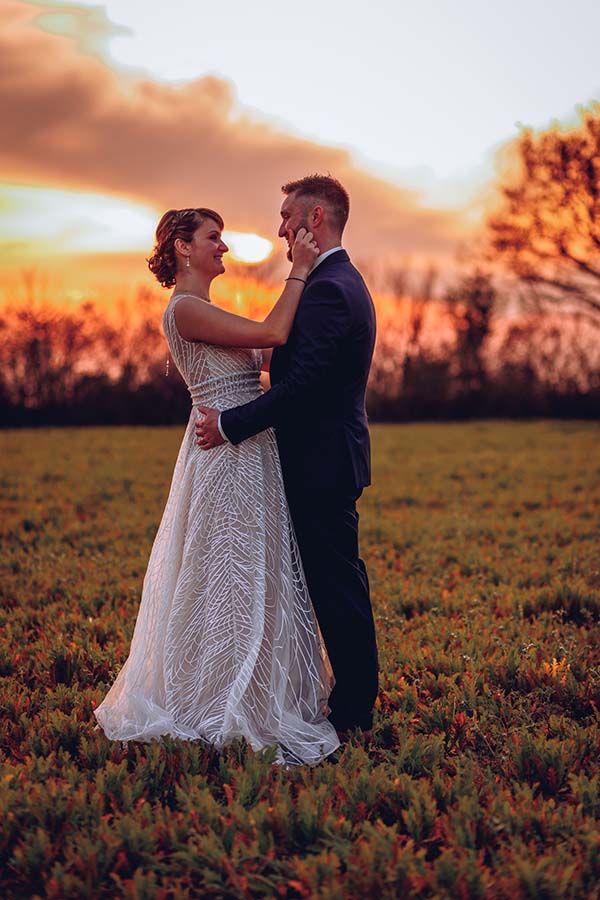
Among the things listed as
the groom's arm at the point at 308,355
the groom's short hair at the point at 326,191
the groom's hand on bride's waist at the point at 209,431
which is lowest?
the groom's hand on bride's waist at the point at 209,431

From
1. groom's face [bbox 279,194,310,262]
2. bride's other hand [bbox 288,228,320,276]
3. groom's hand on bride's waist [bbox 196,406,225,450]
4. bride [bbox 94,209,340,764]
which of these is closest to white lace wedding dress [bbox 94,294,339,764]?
bride [bbox 94,209,340,764]

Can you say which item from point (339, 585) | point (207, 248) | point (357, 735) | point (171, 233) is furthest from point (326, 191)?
point (357, 735)

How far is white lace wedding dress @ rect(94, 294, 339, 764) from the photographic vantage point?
170 inches

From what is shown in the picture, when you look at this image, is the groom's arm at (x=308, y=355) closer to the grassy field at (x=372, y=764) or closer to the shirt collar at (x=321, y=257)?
the shirt collar at (x=321, y=257)

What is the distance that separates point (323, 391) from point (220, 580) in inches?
43.9

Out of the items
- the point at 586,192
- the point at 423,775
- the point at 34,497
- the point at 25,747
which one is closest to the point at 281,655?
the point at 423,775

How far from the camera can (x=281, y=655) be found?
4.38 meters

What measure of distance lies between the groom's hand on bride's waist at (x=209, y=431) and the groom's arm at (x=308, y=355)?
154 millimetres

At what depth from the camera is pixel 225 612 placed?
4.39 metres

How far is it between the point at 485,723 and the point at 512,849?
4.50 ft

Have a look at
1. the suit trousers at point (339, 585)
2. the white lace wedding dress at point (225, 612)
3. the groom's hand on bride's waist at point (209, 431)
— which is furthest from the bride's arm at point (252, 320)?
the suit trousers at point (339, 585)

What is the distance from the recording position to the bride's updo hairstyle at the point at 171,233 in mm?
4449

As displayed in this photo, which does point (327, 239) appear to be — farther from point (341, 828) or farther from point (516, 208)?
point (516, 208)

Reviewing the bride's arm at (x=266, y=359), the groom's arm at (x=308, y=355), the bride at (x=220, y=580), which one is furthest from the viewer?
the bride's arm at (x=266, y=359)
